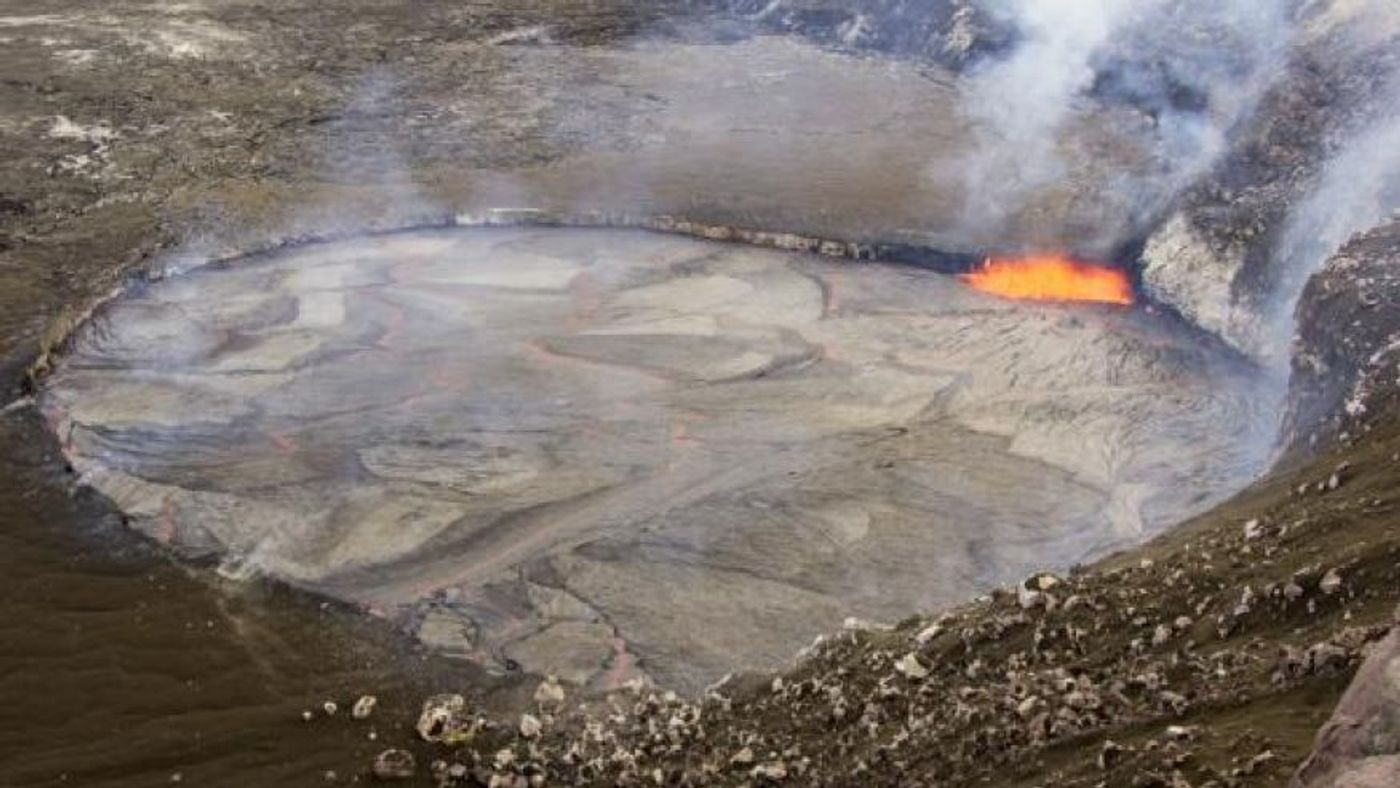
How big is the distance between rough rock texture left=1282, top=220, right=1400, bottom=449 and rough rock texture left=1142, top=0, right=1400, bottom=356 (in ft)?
6.28

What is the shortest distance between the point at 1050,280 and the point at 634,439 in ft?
21.2

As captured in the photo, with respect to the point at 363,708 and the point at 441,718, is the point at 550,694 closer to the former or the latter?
the point at 441,718

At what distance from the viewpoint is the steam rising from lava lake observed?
10.1 meters

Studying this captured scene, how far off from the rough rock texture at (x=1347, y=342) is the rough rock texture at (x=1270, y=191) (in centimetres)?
191

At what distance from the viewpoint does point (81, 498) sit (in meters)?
11.3

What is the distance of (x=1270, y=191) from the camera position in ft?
50.0

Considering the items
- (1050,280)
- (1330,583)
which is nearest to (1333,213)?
(1050,280)

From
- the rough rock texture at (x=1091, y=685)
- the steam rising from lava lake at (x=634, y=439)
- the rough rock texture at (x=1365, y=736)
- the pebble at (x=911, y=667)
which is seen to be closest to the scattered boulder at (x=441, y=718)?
the rough rock texture at (x=1091, y=685)

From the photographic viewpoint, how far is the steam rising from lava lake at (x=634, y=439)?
1009 centimetres

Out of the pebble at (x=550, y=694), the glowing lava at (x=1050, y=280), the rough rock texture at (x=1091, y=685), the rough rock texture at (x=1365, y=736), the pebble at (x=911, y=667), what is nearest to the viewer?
the rough rock texture at (x=1365, y=736)

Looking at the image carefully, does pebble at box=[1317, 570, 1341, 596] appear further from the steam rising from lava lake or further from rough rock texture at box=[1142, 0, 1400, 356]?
rough rock texture at box=[1142, 0, 1400, 356]

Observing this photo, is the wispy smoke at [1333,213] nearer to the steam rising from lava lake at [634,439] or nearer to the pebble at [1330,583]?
the steam rising from lava lake at [634,439]

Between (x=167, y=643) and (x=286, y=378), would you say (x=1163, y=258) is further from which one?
(x=167, y=643)

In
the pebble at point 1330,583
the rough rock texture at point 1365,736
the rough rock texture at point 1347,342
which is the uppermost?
the rough rock texture at point 1365,736
